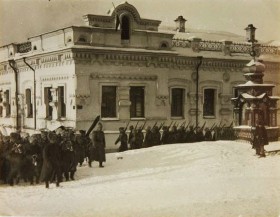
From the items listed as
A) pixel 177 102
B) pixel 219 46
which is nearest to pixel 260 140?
pixel 177 102

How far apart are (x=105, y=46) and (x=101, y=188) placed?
462cm

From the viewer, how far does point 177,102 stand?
12141mm

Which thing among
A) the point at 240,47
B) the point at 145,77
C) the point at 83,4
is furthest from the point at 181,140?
the point at 83,4

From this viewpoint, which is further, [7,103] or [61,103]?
[7,103]

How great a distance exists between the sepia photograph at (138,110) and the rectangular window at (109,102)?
3 centimetres

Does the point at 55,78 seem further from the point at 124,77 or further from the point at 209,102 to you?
the point at 209,102

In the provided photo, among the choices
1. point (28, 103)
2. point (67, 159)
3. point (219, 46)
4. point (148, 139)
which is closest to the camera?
point (67, 159)

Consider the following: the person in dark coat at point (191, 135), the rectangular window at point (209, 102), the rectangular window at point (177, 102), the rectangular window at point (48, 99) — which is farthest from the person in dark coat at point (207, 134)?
the rectangular window at point (48, 99)

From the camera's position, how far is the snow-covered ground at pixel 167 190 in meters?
5.82

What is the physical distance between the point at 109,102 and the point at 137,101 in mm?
862

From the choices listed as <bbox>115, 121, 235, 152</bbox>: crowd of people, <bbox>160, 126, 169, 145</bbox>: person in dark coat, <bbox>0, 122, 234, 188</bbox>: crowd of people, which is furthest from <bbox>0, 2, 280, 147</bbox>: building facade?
<bbox>0, 122, 234, 188</bbox>: crowd of people

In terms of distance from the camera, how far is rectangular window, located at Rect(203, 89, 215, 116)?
12508 mm

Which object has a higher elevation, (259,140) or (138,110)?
(138,110)

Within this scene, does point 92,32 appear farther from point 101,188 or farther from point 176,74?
point 101,188
